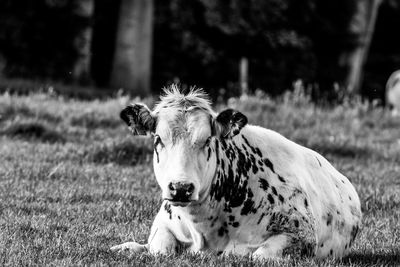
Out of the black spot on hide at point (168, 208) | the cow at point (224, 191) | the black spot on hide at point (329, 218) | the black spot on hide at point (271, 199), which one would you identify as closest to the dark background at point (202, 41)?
the black spot on hide at point (329, 218)

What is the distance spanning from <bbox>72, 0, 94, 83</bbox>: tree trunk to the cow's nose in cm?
1906

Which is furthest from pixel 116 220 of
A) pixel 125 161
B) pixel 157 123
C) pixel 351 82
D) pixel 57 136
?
pixel 351 82

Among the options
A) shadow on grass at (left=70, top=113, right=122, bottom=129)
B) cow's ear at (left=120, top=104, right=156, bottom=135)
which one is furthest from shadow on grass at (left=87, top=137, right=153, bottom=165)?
cow's ear at (left=120, top=104, right=156, bottom=135)

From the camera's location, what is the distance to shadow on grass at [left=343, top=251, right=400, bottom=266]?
252 inches

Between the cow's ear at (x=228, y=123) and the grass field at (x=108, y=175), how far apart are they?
0.89m

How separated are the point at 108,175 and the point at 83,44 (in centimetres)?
1577

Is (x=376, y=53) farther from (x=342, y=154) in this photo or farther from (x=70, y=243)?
(x=70, y=243)

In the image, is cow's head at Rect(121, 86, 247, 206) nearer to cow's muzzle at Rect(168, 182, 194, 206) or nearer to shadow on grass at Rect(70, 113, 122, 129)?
cow's muzzle at Rect(168, 182, 194, 206)

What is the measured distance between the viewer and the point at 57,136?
12453mm

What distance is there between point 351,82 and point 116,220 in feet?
86.4

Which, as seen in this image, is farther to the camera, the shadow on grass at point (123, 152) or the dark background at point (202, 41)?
the dark background at point (202, 41)

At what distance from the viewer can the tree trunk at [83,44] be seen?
24328mm

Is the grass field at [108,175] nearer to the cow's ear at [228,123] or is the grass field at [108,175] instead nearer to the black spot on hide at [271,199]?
the black spot on hide at [271,199]

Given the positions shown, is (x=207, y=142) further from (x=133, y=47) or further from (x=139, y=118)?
(x=133, y=47)
